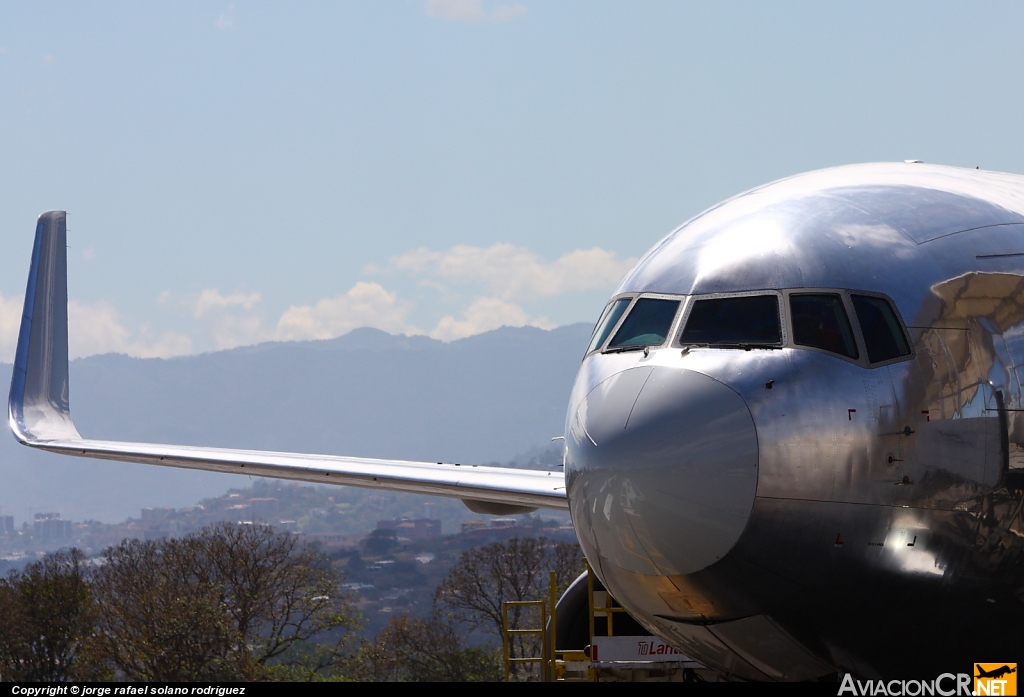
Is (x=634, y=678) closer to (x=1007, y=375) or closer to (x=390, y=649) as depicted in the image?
(x=1007, y=375)

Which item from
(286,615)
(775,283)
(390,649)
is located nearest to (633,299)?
(775,283)

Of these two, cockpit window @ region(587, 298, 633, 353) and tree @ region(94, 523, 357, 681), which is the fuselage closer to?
cockpit window @ region(587, 298, 633, 353)

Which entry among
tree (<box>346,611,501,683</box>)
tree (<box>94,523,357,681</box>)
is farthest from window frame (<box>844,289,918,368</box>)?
tree (<box>346,611,501,683</box>)

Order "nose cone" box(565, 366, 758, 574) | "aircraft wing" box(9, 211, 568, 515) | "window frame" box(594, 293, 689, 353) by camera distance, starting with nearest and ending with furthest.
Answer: "nose cone" box(565, 366, 758, 574)
"window frame" box(594, 293, 689, 353)
"aircraft wing" box(9, 211, 568, 515)

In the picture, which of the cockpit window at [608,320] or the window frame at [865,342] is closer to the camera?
the window frame at [865,342]

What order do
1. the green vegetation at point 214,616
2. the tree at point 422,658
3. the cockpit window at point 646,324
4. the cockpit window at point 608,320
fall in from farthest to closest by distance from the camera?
the tree at point 422,658 < the green vegetation at point 214,616 < the cockpit window at point 608,320 < the cockpit window at point 646,324

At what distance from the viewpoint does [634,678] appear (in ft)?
44.1

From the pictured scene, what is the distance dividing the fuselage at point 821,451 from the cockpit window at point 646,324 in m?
0.03

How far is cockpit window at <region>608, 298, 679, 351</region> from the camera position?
29.9 ft

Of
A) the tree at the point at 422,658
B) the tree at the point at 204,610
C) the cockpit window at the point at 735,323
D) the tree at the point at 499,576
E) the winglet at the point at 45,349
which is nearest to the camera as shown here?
the cockpit window at the point at 735,323

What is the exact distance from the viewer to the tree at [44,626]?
5634cm

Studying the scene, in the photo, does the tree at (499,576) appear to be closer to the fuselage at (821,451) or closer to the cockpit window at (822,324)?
the fuselage at (821,451)

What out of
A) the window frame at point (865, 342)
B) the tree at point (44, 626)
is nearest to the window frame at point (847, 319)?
the window frame at point (865, 342)

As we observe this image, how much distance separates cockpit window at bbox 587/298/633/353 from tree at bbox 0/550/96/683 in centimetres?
4940
